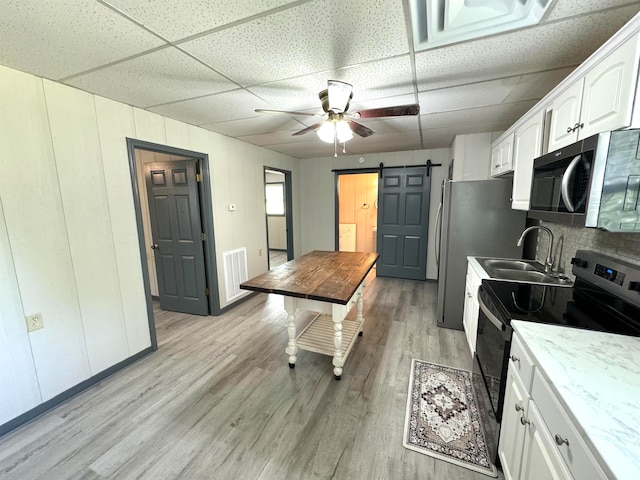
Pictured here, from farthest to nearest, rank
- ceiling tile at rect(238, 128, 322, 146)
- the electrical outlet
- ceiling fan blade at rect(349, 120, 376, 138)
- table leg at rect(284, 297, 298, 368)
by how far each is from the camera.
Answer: ceiling tile at rect(238, 128, 322, 146), table leg at rect(284, 297, 298, 368), ceiling fan blade at rect(349, 120, 376, 138), the electrical outlet

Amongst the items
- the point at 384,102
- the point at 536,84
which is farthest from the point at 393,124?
the point at 536,84

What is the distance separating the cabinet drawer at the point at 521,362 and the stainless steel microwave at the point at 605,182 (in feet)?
2.09

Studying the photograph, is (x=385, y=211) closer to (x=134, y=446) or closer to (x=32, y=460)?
(x=134, y=446)

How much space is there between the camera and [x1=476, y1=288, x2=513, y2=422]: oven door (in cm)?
137

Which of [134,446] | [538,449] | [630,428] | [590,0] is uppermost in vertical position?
[590,0]

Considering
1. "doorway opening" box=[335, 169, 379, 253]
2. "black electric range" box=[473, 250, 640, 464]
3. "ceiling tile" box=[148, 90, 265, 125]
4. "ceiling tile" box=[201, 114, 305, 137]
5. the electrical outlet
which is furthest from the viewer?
"doorway opening" box=[335, 169, 379, 253]

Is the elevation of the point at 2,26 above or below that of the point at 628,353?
above

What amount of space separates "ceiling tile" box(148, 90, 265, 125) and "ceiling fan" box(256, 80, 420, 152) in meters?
0.55

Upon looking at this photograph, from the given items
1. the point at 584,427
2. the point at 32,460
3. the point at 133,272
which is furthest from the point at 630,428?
the point at 133,272

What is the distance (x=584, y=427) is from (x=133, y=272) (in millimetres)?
3019

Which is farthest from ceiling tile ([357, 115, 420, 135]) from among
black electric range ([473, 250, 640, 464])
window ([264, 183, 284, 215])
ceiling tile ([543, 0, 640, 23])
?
window ([264, 183, 284, 215])

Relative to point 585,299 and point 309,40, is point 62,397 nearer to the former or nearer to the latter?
point 309,40

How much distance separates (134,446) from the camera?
1.60 meters

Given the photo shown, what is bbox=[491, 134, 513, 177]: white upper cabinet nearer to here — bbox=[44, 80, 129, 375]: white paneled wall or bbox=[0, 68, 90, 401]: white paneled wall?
bbox=[44, 80, 129, 375]: white paneled wall
